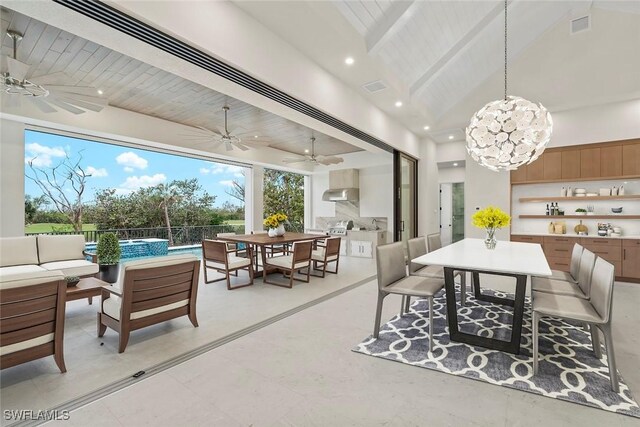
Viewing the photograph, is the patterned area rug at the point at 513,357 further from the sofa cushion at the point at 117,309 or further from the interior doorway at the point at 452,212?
the interior doorway at the point at 452,212

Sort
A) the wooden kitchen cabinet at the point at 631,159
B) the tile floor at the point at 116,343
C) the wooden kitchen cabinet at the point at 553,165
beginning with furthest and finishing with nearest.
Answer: the wooden kitchen cabinet at the point at 553,165
the wooden kitchen cabinet at the point at 631,159
the tile floor at the point at 116,343

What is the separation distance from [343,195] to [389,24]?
17.8 feet

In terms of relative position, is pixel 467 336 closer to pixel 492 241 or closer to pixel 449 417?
Answer: pixel 449 417

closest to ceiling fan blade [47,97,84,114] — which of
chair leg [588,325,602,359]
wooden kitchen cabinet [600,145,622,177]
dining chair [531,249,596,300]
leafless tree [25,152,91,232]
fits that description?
leafless tree [25,152,91,232]

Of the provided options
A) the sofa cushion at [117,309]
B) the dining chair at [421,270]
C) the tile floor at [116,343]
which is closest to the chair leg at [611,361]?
the dining chair at [421,270]

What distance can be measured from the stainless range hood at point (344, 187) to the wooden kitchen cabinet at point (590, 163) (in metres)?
4.92

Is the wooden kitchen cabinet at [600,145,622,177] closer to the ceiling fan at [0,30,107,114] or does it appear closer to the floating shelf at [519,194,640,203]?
the floating shelf at [519,194,640,203]

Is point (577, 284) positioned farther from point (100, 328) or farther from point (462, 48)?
point (100, 328)

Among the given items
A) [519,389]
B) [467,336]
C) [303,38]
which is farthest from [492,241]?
[303,38]

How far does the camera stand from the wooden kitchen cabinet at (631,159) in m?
5.00

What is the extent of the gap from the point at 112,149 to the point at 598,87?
1087 cm

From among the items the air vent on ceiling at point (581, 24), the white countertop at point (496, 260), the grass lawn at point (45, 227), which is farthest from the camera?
the grass lawn at point (45, 227)

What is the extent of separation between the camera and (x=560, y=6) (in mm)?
4047

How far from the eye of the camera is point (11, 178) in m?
4.30
